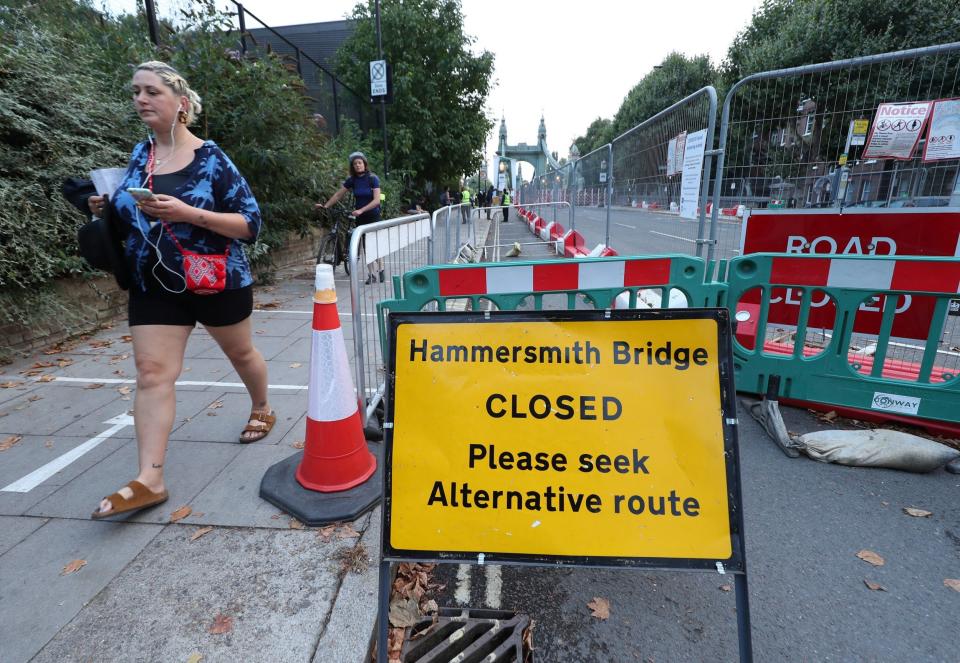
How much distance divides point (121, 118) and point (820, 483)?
7296mm

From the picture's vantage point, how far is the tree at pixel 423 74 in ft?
56.7

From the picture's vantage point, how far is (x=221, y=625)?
185cm

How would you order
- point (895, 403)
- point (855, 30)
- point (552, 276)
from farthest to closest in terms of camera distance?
point (855, 30) < point (895, 403) < point (552, 276)

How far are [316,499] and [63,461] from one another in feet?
5.70

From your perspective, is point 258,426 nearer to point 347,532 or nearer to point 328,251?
point 347,532

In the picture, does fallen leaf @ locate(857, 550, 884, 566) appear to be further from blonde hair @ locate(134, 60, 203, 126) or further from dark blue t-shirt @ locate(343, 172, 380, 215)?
dark blue t-shirt @ locate(343, 172, 380, 215)

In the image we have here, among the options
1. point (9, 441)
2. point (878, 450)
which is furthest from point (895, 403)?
point (9, 441)

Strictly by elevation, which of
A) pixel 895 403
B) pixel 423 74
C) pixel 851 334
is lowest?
pixel 895 403

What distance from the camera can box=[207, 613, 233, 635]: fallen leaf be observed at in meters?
1.83

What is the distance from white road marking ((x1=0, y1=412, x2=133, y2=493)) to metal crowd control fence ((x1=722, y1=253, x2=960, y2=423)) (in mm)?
4192

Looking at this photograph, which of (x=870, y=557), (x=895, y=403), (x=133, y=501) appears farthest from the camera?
(x=895, y=403)

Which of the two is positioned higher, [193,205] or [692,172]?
[692,172]

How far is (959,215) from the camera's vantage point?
3.89 metres

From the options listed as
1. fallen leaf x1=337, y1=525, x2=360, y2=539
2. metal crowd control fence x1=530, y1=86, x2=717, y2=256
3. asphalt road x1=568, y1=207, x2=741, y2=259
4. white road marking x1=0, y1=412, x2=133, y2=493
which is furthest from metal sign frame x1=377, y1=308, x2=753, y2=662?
asphalt road x1=568, y1=207, x2=741, y2=259
